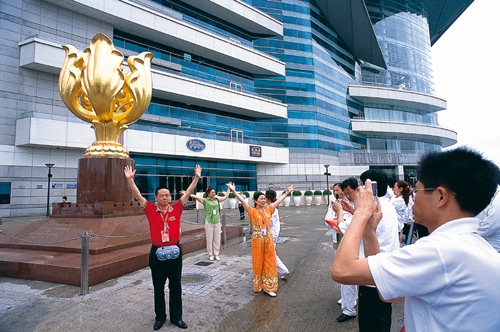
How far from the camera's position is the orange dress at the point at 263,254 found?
480cm

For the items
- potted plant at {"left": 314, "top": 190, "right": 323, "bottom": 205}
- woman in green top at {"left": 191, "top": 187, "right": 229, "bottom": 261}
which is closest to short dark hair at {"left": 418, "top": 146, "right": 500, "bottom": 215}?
woman in green top at {"left": 191, "top": 187, "right": 229, "bottom": 261}

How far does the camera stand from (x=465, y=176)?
1.38 metres

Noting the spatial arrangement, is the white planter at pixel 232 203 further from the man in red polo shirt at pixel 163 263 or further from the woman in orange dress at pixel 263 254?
the man in red polo shirt at pixel 163 263

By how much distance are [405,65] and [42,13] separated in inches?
1892

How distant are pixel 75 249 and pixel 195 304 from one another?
11.7 feet

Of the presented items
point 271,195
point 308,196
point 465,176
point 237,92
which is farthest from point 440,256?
point 308,196

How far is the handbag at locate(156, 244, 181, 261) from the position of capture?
12.1ft

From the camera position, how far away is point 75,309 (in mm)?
4160

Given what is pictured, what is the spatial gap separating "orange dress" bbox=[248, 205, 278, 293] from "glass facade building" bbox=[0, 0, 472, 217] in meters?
18.0

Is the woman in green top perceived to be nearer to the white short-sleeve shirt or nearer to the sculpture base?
the sculpture base

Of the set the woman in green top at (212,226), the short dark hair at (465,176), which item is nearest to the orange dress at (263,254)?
the woman in green top at (212,226)

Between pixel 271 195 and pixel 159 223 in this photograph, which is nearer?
pixel 159 223

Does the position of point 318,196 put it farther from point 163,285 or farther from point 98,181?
point 163,285

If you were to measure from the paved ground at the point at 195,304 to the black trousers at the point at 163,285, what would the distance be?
167 millimetres
